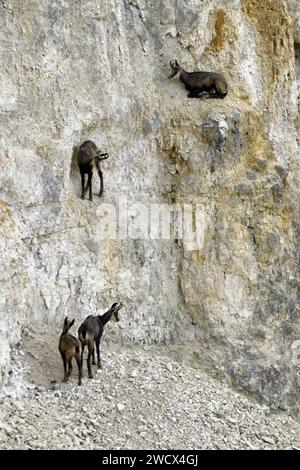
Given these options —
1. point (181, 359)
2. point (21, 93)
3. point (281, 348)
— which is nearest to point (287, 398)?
point (281, 348)

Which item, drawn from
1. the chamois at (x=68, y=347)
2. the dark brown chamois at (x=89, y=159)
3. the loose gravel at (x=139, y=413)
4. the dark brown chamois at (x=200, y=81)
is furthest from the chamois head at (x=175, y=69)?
the chamois at (x=68, y=347)

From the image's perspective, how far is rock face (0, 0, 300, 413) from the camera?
11938mm

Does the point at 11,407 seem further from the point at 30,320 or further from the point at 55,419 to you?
the point at 30,320

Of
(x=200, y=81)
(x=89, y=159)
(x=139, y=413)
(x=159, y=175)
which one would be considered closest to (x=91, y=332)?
(x=139, y=413)

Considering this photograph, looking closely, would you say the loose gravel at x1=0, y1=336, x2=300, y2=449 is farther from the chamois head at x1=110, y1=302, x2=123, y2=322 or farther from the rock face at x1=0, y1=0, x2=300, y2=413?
the rock face at x1=0, y1=0, x2=300, y2=413

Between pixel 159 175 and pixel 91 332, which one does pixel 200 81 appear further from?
pixel 91 332

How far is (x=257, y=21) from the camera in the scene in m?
15.6

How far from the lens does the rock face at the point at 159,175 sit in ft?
39.2

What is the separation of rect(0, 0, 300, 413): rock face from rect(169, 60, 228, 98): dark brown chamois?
0.23 meters

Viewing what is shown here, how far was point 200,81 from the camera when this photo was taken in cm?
1408

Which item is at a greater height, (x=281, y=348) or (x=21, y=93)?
(x=21, y=93)

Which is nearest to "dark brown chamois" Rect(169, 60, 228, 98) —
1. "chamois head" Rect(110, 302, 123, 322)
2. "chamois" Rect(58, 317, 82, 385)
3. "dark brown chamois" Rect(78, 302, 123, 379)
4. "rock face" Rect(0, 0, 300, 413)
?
"rock face" Rect(0, 0, 300, 413)

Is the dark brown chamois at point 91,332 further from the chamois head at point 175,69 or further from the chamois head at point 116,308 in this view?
the chamois head at point 175,69
